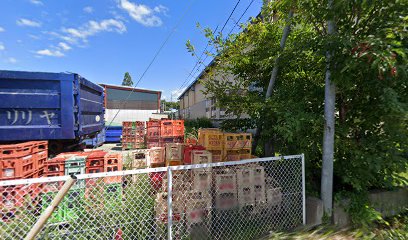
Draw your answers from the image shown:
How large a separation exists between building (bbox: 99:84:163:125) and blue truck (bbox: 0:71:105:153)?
19.0 m

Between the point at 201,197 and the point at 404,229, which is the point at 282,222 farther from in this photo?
the point at 404,229

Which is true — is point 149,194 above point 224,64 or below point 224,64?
below

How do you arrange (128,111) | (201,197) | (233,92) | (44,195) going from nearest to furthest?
1. (44,195)
2. (201,197)
3. (233,92)
4. (128,111)

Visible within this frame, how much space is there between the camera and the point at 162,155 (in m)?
4.72

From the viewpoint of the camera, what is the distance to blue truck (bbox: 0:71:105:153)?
13.0 ft

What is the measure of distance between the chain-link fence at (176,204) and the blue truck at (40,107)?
1.41 meters

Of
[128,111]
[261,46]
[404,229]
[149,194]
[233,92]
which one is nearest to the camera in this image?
[404,229]

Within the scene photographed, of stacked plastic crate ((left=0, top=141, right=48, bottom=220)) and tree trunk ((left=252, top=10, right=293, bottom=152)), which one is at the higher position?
tree trunk ((left=252, top=10, right=293, bottom=152))

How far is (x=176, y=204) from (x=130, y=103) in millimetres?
24676

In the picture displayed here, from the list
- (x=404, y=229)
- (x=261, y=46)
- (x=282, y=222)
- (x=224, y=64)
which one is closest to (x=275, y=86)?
(x=261, y=46)

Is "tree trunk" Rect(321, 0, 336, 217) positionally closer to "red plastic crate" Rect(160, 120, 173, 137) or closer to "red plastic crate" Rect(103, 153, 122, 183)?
"red plastic crate" Rect(103, 153, 122, 183)

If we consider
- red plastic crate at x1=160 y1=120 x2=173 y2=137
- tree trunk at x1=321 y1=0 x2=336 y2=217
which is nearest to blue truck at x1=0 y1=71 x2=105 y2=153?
red plastic crate at x1=160 y1=120 x2=173 y2=137

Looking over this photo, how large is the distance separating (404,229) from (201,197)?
9.99ft

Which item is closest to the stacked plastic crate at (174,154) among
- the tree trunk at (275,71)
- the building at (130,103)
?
the tree trunk at (275,71)
